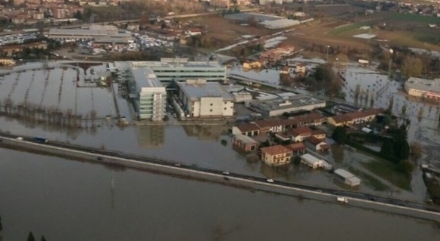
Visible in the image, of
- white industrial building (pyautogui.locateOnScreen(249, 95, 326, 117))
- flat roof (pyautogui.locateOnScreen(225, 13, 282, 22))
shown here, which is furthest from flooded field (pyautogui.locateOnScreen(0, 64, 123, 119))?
flat roof (pyautogui.locateOnScreen(225, 13, 282, 22))

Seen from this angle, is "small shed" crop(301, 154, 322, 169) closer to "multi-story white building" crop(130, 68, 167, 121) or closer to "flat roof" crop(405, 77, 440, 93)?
"multi-story white building" crop(130, 68, 167, 121)

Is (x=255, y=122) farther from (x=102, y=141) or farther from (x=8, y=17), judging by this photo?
(x=8, y=17)

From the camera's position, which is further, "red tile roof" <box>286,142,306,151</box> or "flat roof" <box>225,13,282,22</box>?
"flat roof" <box>225,13,282,22</box>

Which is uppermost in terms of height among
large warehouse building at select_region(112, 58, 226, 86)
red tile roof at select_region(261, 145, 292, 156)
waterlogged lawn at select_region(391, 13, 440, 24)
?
waterlogged lawn at select_region(391, 13, 440, 24)

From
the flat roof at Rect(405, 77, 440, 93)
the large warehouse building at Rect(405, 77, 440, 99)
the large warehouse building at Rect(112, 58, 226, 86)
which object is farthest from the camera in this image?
the flat roof at Rect(405, 77, 440, 93)

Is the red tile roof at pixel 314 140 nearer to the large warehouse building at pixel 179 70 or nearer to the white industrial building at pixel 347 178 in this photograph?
the white industrial building at pixel 347 178

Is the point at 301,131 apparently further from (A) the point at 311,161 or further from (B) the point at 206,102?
(B) the point at 206,102

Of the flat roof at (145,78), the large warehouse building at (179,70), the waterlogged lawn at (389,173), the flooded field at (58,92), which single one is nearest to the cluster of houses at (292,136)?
the waterlogged lawn at (389,173)
